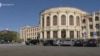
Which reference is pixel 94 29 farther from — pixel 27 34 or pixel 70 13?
pixel 27 34

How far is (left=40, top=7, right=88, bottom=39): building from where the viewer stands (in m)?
97.6

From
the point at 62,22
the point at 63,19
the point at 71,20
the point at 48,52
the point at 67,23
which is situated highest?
the point at 63,19

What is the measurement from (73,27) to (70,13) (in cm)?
575

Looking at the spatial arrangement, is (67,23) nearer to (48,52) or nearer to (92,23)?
(92,23)

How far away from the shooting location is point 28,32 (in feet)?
569

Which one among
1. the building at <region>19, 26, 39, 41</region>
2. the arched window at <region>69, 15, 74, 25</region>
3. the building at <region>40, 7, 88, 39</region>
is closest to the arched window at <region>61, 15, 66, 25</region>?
the building at <region>40, 7, 88, 39</region>

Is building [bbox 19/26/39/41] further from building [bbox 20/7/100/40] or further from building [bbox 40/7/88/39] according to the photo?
building [bbox 40/7/88/39]

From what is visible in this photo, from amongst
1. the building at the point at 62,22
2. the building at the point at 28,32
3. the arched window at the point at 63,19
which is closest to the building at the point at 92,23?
the building at the point at 62,22

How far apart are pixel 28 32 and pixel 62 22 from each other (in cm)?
7831

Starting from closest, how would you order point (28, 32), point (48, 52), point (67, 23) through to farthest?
point (48, 52) < point (67, 23) < point (28, 32)

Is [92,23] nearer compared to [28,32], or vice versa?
[92,23]

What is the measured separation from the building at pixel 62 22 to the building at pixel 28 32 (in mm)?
62871

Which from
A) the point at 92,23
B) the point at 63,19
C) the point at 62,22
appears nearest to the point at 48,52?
the point at 62,22

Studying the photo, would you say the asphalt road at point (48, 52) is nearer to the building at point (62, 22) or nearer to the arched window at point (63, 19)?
the building at point (62, 22)
